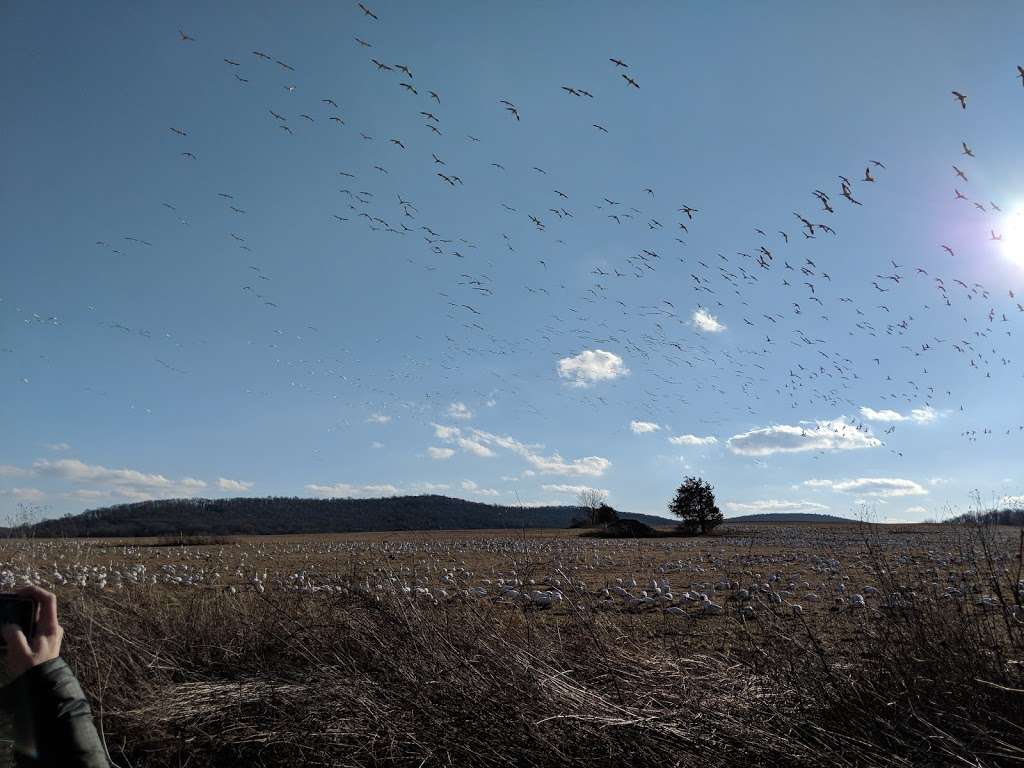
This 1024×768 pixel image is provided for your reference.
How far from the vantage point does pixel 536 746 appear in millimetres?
3883

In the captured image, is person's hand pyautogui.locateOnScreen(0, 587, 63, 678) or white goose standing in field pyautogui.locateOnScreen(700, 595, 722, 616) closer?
person's hand pyautogui.locateOnScreen(0, 587, 63, 678)

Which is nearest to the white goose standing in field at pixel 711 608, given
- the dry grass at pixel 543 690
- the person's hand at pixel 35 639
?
the dry grass at pixel 543 690

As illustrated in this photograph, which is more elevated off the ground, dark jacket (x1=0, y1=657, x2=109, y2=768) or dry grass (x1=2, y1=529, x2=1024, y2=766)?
dark jacket (x1=0, y1=657, x2=109, y2=768)

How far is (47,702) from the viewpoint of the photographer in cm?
223

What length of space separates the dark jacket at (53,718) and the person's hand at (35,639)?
0.03 metres

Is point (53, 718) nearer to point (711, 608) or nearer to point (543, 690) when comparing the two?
point (543, 690)

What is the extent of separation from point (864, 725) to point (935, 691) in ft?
1.63

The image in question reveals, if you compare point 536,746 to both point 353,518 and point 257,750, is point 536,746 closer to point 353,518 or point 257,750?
point 257,750

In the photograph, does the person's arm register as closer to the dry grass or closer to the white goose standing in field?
the dry grass

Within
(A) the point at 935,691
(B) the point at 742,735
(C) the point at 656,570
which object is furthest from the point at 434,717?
(C) the point at 656,570

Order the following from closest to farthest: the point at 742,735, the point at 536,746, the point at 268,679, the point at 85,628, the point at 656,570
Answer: the point at 742,735 → the point at 536,746 → the point at 268,679 → the point at 85,628 → the point at 656,570

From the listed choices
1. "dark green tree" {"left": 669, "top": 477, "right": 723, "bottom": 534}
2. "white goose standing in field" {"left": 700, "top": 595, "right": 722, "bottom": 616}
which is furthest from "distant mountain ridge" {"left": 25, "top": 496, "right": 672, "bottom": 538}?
"white goose standing in field" {"left": 700, "top": 595, "right": 722, "bottom": 616}

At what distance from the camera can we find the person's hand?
86.8 inches

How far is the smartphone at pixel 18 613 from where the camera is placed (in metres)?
2.30
